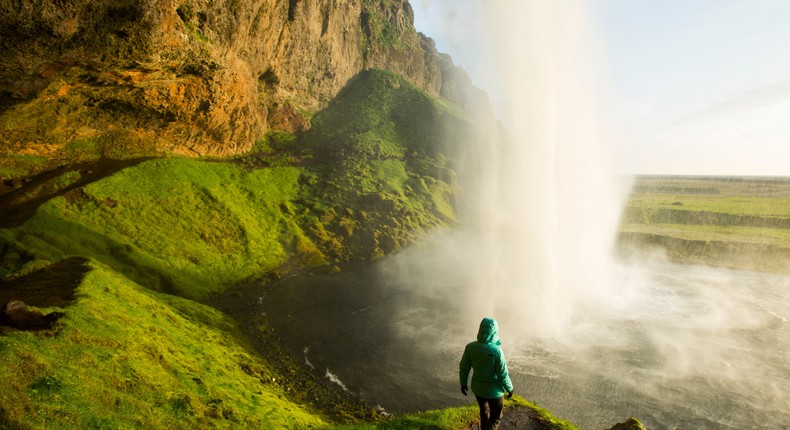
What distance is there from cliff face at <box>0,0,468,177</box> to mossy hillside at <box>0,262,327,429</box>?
2310 cm

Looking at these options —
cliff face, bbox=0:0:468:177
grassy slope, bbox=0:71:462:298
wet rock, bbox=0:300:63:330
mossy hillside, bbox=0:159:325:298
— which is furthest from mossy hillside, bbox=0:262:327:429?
cliff face, bbox=0:0:468:177

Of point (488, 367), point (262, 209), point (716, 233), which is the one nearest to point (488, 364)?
point (488, 367)

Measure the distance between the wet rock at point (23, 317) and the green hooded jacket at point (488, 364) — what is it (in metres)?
Result: 14.6

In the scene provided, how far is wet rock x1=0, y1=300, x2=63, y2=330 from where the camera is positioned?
43.4ft

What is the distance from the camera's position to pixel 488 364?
9.83 m

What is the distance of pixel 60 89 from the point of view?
3762cm

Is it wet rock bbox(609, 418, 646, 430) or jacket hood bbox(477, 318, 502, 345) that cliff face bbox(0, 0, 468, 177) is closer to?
jacket hood bbox(477, 318, 502, 345)

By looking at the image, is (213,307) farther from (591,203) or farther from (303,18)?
(303,18)

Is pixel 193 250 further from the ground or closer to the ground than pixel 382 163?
closer to the ground

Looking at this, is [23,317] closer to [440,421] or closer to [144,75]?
[440,421]

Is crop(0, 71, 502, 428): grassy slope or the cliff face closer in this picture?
crop(0, 71, 502, 428): grassy slope

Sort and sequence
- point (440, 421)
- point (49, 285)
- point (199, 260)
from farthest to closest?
1. point (199, 260)
2. point (49, 285)
3. point (440, 421)

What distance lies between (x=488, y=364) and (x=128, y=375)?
39.8 ft

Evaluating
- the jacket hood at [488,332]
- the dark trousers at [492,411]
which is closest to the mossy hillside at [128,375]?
the dark trousers at [492,411]
